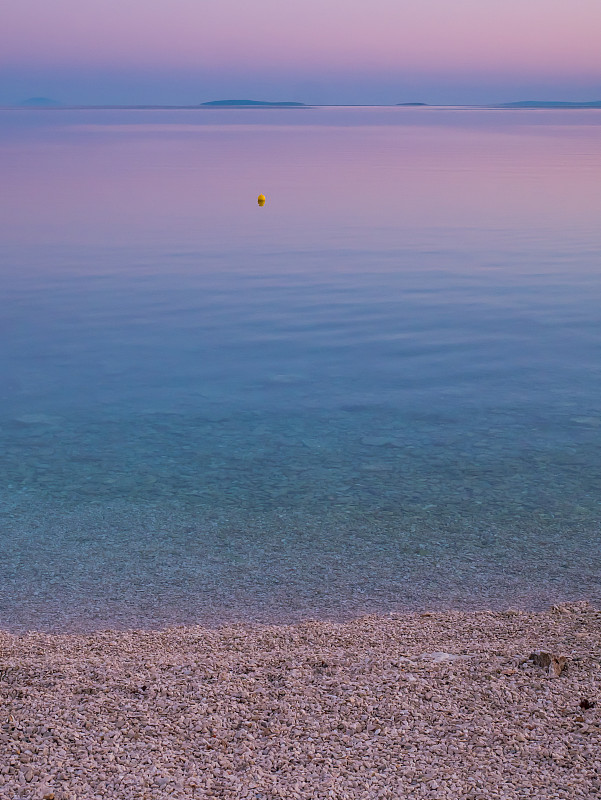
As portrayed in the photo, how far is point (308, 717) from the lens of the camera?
3.88 metres

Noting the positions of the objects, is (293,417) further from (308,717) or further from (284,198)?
(284,198)

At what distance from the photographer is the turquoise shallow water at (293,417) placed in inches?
252

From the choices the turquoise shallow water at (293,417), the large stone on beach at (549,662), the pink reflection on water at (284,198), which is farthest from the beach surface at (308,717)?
the pink reflection on water at (284,198)

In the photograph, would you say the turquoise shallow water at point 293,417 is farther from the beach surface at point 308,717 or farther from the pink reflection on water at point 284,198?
the beach surface at point 308,717

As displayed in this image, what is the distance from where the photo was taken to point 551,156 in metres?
48.8

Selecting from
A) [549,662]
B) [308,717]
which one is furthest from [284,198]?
[308,717]

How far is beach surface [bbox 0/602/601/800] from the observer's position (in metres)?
3.42

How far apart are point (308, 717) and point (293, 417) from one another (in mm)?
6203

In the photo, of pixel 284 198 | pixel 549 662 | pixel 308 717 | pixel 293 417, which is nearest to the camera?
pixel 308 717

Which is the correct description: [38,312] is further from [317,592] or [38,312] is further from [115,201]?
[115,201]

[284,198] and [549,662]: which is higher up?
[284,198]

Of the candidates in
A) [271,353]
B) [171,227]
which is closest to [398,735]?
[271,353]

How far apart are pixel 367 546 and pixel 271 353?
633cm

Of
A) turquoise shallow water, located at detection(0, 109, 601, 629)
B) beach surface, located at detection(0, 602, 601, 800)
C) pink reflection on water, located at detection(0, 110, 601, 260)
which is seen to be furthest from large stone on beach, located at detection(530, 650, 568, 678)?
pink reflection on water, located at detection(0, 110, 601, 260)
